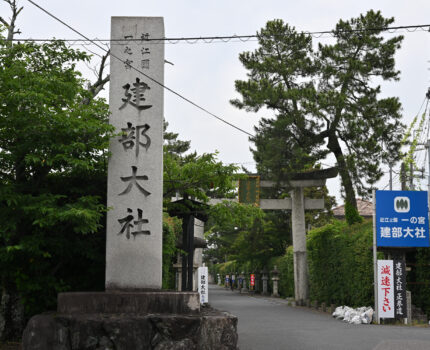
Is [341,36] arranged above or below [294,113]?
above

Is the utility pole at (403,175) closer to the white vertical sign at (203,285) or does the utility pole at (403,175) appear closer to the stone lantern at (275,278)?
the stone lantern at (275,278)

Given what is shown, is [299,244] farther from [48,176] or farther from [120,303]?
[120,303]

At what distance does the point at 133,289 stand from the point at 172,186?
2.91 metres

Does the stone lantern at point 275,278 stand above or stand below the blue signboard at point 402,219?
below

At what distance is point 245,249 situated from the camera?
3581cm

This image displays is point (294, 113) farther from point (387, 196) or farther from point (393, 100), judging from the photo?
point (387, 196)

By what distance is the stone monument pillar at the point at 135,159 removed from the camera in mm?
8820

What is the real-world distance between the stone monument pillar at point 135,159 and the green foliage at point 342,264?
9586mm

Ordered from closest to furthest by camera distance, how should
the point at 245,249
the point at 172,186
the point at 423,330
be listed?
the point at 172,186 → the point at 423,330 → the point at 245,249

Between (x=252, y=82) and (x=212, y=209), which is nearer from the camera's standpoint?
Answer: (x=212, y=209)

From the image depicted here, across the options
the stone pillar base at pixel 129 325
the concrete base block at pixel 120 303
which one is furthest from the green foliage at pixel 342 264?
the concrete base block at pixel 120 303

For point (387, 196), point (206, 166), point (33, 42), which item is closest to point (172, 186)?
point (206, 166)

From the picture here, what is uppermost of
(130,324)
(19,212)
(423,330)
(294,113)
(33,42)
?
(294,113)

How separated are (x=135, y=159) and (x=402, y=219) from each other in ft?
30.0
